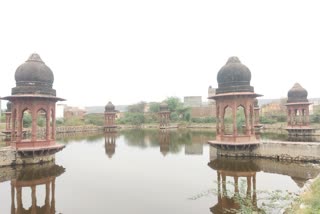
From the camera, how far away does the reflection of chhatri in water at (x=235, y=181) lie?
27.3 ft

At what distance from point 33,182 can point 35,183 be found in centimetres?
19

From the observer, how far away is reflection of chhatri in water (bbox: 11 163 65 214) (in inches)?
333

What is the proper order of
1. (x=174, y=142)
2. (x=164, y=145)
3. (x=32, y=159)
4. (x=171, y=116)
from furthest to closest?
(x=171, y=116) → (x=174, y=142) → (x=164, y=145) → (x=32, y=159)

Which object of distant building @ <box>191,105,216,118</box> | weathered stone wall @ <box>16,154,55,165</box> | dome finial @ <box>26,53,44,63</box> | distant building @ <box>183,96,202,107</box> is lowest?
weathered stone wall @ <box>16,154,55,165</box>

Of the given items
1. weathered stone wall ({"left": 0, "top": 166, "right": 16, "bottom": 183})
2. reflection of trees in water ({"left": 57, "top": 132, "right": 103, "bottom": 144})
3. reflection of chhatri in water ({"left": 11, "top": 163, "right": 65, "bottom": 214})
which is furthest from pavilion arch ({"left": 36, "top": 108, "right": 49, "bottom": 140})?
reflection of chhatri in water ({"left": 11, "top": 163, "right": 65, "bottom": 214})

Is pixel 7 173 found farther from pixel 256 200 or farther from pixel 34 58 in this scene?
pixel 256 200

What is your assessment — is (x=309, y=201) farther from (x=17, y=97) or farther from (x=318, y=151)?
(x=17, y=97)

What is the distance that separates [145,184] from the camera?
11109 mm

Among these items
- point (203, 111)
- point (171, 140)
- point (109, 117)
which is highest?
point (203, 111)

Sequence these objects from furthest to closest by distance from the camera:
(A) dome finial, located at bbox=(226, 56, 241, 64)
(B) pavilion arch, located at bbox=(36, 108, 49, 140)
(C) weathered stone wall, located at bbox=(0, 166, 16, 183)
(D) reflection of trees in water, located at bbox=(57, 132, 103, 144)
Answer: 1. (B) pavilion arch, located at bbox=(36, 108, 49, 140)
2. (D) reflection of trees in water, located at bbox=(57, 132, 103, 144)
3. (A) dome finial, located at bbox=(226, 56, 241, 64)
4. (C) weathered stone wall, located at bbox=(0, 166, 16, 183)

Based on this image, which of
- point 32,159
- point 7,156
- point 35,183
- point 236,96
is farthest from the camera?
point 236,96

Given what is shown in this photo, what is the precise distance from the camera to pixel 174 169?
14008 millimetres

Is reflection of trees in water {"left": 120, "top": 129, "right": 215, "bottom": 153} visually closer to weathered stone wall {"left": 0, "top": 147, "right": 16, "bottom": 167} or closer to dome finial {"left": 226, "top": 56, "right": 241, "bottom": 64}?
dome finial {"left": 226, "top": 56, "right": 241, "bottom": 64}

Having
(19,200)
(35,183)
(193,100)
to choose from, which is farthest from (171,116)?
(19,200)
